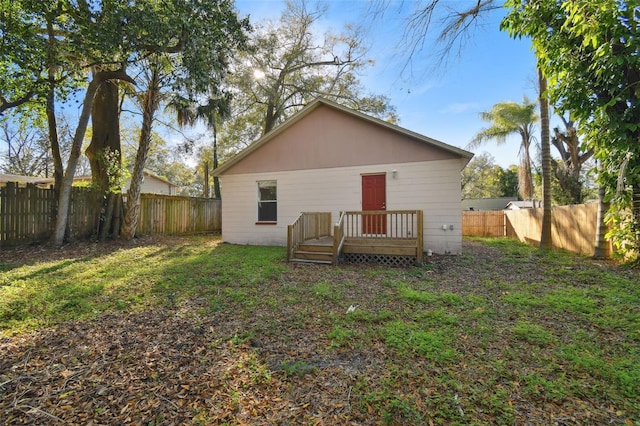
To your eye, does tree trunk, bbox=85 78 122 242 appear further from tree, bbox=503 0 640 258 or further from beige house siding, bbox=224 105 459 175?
tree, bbox=503 0 640 258

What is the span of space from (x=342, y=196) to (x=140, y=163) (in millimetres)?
7282

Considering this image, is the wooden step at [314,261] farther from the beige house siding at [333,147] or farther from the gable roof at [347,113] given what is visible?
the gable roof at [347,113]

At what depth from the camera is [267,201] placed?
34.9ft

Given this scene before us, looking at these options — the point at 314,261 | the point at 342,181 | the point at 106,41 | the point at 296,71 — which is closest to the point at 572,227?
the point at 342,181

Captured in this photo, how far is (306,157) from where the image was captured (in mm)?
9969

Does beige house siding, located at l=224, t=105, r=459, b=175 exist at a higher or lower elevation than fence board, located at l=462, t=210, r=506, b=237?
higher

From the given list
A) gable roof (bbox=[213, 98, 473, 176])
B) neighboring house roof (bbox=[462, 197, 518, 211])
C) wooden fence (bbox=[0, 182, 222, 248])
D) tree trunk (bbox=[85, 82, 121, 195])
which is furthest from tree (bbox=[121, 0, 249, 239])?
neighboring house roof (bbox=[462, 197, 518, 211])

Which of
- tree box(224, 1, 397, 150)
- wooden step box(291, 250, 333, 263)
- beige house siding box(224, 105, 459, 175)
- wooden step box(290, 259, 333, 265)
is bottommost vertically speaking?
wooden step box(290, 259, 333, 265)

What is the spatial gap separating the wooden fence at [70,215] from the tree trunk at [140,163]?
90 cm

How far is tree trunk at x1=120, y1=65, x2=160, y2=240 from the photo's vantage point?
9.90m

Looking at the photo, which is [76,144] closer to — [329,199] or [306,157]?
[306,157]

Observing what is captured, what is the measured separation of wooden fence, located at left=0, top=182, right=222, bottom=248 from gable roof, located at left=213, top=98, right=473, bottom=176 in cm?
365

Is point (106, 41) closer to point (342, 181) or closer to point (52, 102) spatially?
point (52, 102)

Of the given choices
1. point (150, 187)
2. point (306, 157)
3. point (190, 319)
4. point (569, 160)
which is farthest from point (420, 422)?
point (150, 187)
